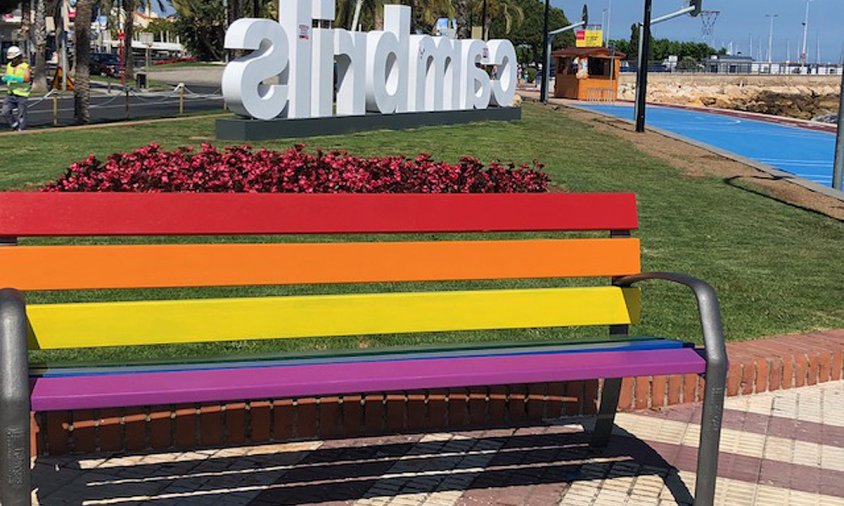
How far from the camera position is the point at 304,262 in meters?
3.85

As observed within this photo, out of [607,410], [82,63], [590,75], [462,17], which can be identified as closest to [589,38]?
[590,75]

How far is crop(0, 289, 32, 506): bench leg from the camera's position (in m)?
2.95

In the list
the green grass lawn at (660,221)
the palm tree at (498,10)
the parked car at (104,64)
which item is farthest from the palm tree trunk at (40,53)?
the palm tree at (498,10)

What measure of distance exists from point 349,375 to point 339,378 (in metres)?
0.05

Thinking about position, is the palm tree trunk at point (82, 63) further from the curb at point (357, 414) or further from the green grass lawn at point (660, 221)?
the curb at point (357, 414)

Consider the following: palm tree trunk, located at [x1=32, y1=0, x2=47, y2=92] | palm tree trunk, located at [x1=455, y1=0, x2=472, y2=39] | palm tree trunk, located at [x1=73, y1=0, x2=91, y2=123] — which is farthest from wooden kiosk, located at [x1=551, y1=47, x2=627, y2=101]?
palm tree trunk, located at [x1=73, y1=0, x2=91, y2=123]

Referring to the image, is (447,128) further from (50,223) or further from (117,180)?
(50,223)

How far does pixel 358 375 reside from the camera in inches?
136

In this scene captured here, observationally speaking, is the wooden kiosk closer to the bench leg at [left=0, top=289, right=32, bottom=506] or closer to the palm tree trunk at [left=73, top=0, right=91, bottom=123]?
the palm tree trunk at [left=73, top=0, right=91, bottom=123]

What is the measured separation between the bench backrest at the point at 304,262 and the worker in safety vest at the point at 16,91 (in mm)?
17696

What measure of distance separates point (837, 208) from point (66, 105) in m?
26.3

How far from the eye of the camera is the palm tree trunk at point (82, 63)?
23.0 metres

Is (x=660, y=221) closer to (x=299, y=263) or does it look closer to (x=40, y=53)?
(x=299, y=263)

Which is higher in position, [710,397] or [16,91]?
[16,91]
